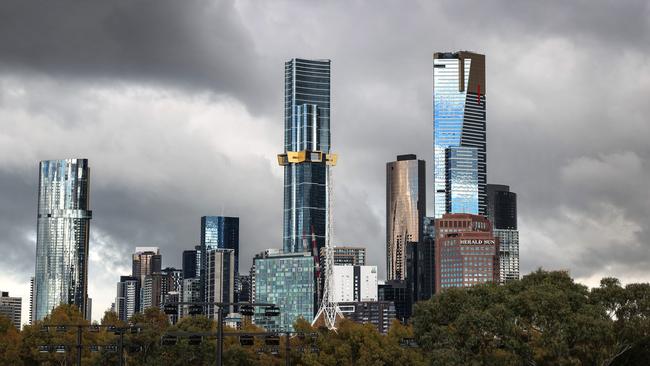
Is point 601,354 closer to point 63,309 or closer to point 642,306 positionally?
point 642,306

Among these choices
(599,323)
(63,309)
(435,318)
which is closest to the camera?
(599,323)

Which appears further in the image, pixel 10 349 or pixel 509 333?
pixel 10 349

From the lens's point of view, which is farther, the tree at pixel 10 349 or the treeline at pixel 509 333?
the tree at pixel 10 349

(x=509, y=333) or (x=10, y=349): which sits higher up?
(x=509, y=333)

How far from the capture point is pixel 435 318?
98.1 meters

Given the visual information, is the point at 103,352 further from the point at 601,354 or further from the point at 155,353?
the point at 601,354

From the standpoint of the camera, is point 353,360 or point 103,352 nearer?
point 353,360

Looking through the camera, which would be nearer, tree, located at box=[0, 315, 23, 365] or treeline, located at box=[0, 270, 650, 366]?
treeline, located at box=[0, 270, 650, 366]

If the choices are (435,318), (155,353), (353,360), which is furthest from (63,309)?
(435,318)

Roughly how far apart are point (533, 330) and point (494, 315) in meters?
4.81

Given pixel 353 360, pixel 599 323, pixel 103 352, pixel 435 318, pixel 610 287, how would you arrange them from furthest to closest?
1. pixel 103 352
2. pixel 353 360
3. pixel 435 318
4. pixel 610 287
5. pixel 599 323

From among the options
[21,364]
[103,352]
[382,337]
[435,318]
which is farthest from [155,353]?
[435,318]

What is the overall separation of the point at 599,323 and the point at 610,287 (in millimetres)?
6703

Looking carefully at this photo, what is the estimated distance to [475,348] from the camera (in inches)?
3413
